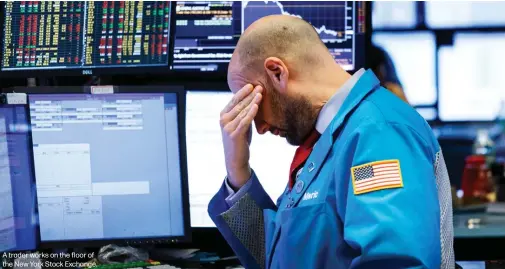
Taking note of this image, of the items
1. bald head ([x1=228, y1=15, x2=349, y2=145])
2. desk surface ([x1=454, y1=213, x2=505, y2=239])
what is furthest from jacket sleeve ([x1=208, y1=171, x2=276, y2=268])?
desk surface ([x1=454, y1=213, x2=505, y2=239])

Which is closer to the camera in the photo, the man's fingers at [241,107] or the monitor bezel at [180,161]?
the man's fingers at [241,107]

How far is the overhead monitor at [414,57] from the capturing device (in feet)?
20.1

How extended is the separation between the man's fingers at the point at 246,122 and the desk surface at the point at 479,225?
1576 mm

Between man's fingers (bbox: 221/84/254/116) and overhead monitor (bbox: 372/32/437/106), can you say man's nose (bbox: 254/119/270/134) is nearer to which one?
man's fingers (bbox: 221/84/254/116)

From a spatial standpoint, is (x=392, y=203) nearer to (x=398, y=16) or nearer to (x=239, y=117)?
(x=239, y=117)

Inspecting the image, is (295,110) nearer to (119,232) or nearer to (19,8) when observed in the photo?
(119,232)

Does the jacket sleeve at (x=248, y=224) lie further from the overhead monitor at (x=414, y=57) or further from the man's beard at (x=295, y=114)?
the overhead monitor at (x=414, y=57)

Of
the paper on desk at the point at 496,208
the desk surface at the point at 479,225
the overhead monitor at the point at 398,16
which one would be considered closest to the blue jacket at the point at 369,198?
the desk surface at the point at 479,225

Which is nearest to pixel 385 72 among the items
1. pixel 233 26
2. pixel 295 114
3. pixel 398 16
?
pixel 233 26

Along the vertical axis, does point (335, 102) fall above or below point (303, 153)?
above

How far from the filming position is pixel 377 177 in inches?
77.5

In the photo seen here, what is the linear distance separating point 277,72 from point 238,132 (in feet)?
1.28

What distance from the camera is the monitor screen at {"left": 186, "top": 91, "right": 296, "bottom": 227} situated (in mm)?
3387

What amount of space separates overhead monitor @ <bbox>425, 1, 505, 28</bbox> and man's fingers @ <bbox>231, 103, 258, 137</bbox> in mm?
3886
